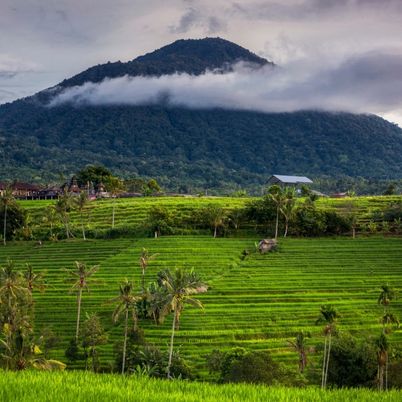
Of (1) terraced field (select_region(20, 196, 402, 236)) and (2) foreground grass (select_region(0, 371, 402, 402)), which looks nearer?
(2) foreground grass (select_region(0, 371, 402, 402))

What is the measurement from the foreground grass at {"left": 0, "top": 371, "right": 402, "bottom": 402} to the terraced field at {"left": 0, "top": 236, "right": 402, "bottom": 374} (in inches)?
1788

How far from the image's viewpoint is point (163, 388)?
18.3 m

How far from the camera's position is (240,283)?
94.6m

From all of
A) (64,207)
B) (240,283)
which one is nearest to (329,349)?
(240,283)

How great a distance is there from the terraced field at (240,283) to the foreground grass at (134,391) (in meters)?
45.4

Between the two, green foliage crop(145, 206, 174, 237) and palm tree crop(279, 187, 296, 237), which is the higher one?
palm tree crop(279, 187, 296, 237)

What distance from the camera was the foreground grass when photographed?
1642cm

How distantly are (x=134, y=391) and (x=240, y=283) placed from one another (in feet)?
256

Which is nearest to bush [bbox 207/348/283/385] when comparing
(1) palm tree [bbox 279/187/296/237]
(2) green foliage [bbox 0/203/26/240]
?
(1) palm tree [bbox 279/187/296/237]

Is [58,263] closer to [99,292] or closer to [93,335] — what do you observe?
[99,292]

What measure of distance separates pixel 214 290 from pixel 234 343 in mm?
21187

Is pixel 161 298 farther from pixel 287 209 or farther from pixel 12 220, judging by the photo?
pixel 12 220

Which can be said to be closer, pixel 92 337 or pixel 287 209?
pixel 92 337

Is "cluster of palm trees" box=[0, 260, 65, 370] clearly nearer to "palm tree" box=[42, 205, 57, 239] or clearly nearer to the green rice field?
"palm tree" box=[42, 205, 57, 239]
